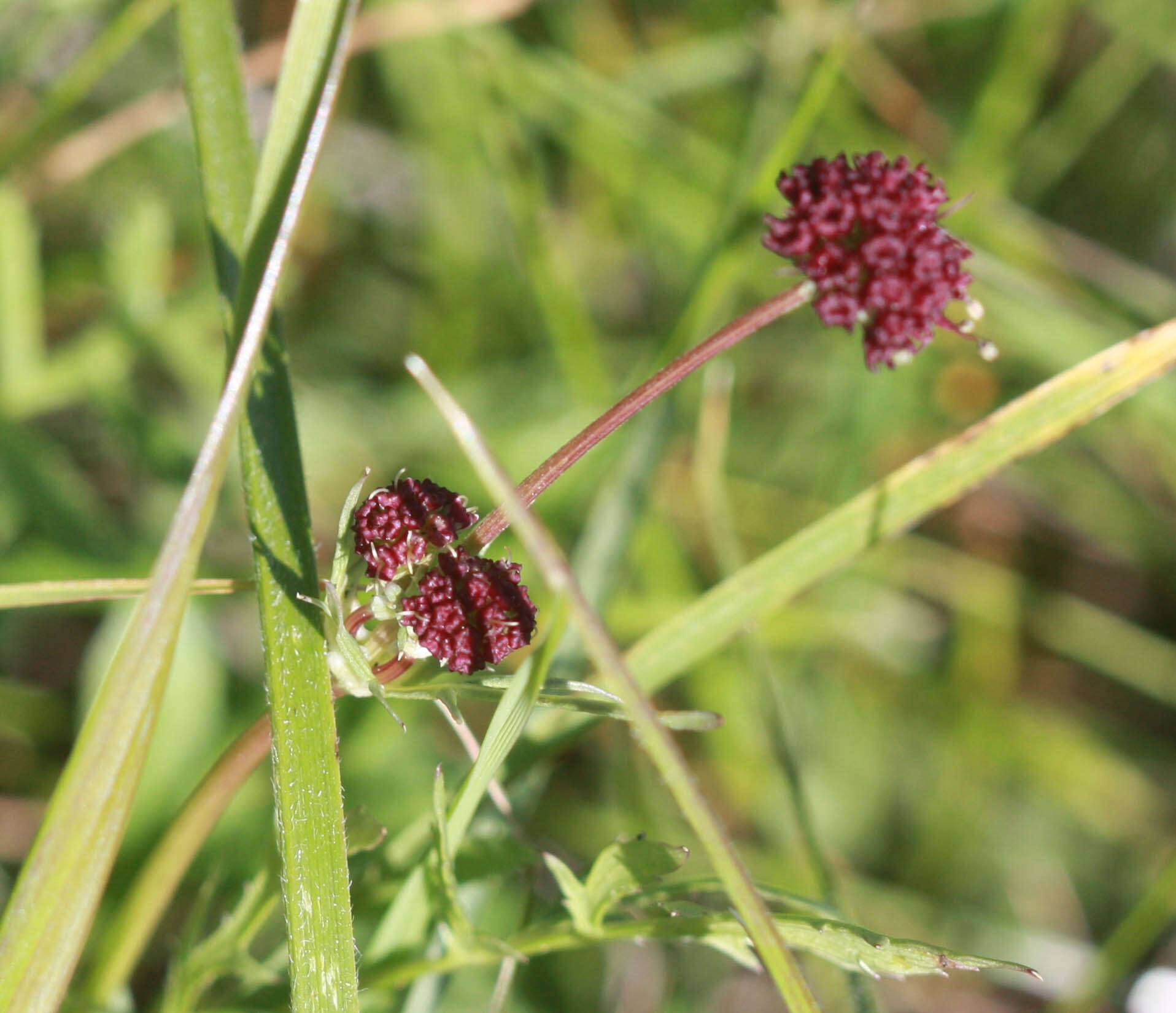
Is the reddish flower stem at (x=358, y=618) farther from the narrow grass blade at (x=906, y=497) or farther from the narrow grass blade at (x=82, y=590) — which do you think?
Result: the narrow grass blade at (x=906, y=497)

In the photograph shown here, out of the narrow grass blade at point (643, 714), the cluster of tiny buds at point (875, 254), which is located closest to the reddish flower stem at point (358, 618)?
the narrow grass blade at point (643, 714)

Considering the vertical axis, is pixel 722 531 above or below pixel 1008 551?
below

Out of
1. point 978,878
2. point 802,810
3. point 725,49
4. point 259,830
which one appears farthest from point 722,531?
point 725,49

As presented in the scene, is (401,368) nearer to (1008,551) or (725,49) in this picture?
(725,49)

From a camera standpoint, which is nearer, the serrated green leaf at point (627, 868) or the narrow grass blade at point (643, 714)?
the narrow grass blade at point (643, 714)

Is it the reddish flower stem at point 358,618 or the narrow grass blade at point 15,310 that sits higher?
the narrow grass blade at point 15,310

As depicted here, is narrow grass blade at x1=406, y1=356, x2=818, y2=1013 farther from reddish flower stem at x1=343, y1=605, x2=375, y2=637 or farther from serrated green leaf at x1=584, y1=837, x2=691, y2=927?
reddish flower stem at x1=343, y1=605, x2=375, y2=637
